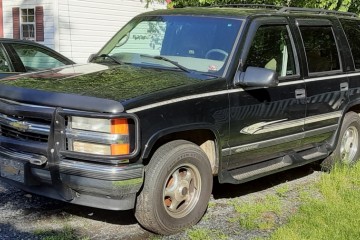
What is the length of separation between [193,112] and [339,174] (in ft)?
8.42

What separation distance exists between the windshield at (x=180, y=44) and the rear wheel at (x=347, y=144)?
7.67 feet

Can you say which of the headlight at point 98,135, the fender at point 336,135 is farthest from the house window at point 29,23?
the headlight at point 98,135

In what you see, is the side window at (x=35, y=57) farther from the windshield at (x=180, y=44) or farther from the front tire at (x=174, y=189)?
the front tire at (x=174, y=189)

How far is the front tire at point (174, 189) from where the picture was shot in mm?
4121

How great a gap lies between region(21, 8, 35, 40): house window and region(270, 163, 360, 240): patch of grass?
1209 cm

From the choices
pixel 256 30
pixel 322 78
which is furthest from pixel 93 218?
pixel 322 78

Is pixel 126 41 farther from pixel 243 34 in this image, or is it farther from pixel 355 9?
pixel 355 9

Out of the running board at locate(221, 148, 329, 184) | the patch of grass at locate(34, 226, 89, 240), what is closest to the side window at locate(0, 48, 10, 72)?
the patch of grass at locate(34, 226, 89, 240)

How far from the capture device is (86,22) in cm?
1605

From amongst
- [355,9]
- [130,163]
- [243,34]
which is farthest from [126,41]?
[355,9]

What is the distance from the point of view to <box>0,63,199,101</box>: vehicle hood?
4062mm

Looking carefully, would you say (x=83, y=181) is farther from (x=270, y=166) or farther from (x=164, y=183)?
(x=270, y=166)

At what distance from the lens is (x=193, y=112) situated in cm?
433

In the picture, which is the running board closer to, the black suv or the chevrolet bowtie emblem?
the black suv
